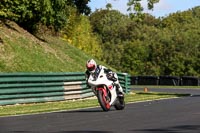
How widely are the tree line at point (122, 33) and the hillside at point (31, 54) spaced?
889mm

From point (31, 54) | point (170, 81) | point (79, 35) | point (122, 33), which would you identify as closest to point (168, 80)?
point (170, 81)

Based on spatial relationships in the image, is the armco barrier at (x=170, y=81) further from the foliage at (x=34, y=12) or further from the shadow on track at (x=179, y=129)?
the shadow on track at (x=179, y=129)

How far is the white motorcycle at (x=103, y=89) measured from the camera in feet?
54.6

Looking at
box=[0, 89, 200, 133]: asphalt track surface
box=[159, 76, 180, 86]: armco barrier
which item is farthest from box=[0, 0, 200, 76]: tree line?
box=[0, 89, 200, 133]: asphalt track surface

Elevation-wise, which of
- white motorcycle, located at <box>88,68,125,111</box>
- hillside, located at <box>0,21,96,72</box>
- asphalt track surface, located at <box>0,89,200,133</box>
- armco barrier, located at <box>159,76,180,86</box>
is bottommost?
armco barrier, located at <box>159,76,180,86</box>

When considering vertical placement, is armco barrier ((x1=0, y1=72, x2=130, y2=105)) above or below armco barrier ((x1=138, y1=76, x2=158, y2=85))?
above

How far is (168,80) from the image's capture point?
57562 mm

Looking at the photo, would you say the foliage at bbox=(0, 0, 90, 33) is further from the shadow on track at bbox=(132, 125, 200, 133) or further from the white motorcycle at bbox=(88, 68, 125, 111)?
the shadow on track at bbox=(132, 125, 200, 133)

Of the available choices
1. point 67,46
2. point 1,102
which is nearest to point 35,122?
point 1,102

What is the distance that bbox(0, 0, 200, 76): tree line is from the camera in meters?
31.1

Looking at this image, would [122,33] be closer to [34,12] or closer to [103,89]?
[34,12]

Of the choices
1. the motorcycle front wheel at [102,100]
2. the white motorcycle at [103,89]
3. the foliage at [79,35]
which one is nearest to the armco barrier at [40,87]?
Result: the white motorcycle at [103,89]

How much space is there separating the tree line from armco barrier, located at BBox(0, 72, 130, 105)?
4878 mm

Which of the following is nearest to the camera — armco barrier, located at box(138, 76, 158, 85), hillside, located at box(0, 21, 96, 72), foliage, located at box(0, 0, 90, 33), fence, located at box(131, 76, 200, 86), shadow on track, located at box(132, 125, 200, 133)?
shadow on track, located at box(132, 125, 200, 133)
